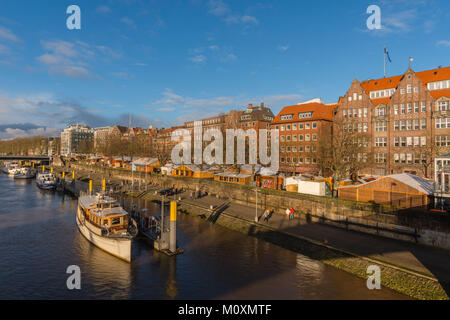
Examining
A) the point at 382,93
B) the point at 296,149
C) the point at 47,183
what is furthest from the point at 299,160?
the point at 47,183

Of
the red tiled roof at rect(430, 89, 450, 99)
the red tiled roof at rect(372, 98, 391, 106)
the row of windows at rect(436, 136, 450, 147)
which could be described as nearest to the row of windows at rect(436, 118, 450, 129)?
the row of windows at rect(436, 136, 450, 147)

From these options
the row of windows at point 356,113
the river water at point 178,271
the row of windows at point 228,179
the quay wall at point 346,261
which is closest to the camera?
the quay wall at point 346,261

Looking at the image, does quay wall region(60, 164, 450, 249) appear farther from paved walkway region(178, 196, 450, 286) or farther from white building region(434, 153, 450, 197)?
white building region(434, 153, 450, 197)

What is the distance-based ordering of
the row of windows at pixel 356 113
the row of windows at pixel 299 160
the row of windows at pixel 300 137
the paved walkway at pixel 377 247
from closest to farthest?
1. the paved walkway at pixel 377 247
2. the row of windows at pixel 356 113
3. the row of windows at pixel 299 160
4. the row of windows at pixel 300 137

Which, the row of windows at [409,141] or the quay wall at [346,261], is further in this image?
the row of windows at [409,141]

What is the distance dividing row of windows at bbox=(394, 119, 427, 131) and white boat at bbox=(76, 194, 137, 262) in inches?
2225

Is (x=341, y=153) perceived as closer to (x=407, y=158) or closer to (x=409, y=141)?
(x=407, y=158)

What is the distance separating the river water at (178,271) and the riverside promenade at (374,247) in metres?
2.72

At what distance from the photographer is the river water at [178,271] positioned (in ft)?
65.2

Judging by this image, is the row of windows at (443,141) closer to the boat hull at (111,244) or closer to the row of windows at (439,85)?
the row of windows at (439,85)

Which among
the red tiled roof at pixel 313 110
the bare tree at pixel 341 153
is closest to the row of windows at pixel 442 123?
the bare tree at pixel 341 153

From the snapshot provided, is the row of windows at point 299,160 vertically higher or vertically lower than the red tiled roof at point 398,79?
lower

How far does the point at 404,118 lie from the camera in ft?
185

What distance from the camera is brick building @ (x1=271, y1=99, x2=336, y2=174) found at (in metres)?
71.0
